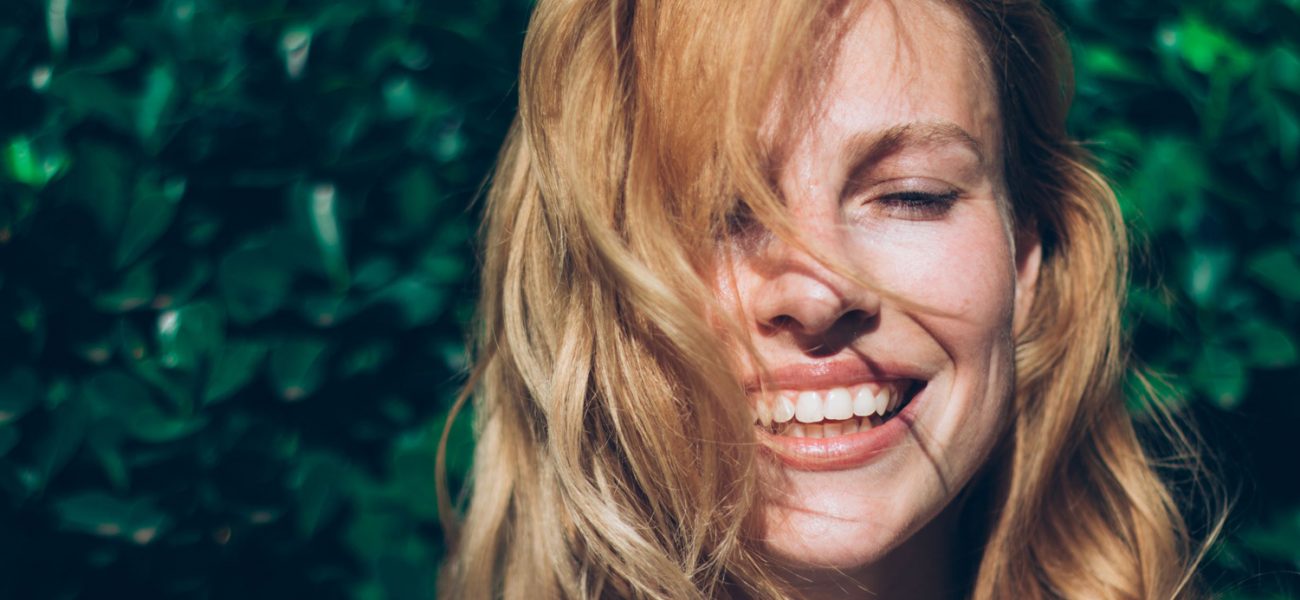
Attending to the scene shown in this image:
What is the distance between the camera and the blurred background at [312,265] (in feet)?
5.25

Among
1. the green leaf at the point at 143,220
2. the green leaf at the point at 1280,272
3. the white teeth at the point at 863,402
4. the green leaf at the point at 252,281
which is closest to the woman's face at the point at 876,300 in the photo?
the white teeth at the point at 863,402

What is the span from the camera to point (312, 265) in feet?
5.61

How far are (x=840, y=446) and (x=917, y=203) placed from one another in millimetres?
391

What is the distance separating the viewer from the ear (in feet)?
5.73

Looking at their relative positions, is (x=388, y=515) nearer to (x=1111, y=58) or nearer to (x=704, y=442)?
(x=704, y=442)

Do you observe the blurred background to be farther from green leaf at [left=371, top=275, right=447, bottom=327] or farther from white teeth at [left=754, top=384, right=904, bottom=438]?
white teeth at [left=754, top=384, right=904, bottom=438]

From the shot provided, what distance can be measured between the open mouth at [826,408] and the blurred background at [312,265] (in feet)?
2.26

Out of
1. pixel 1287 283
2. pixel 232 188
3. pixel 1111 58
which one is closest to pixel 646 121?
pixel 232 188

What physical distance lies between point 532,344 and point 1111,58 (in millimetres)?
1264

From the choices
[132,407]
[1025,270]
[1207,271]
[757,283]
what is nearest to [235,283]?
[132,407]

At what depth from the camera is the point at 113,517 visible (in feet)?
5.39

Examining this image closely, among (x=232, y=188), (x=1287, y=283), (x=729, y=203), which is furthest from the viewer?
(x=1287, y=283)

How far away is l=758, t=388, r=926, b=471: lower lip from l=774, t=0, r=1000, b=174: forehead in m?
0.41

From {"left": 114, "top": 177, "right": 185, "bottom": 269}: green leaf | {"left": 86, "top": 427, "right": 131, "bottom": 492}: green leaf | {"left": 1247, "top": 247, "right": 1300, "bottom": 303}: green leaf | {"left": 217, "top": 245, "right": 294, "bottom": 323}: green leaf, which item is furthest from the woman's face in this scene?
{"left": 86, "top": 427, "right": 131, "bottom": 492}: green leaf
